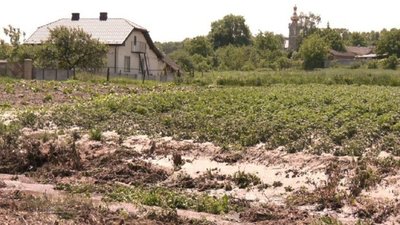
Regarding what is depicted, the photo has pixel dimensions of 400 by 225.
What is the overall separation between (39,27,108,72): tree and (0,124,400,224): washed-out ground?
107ft

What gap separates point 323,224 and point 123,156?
672cm

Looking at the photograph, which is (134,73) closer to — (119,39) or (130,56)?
(130,56)

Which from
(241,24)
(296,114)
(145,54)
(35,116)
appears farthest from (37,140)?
(241,24)

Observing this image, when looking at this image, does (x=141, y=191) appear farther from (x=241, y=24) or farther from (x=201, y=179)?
(x=241, y=24)

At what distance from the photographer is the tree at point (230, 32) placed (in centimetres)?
11912

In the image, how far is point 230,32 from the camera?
396ft

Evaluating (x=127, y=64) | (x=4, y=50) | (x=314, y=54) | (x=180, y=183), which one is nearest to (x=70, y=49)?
(x=127, y=64)

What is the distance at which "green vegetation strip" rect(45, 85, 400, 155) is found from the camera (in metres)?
15.0

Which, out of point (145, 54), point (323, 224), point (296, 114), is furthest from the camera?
point (145, 54)

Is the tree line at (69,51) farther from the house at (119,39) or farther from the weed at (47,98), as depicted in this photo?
the weed at (47,98)

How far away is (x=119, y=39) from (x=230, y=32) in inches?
2555

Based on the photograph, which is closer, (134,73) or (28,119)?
(28,119)

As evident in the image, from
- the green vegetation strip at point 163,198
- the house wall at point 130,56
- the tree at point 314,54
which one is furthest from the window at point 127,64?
the green vegetation strip at point 163,198

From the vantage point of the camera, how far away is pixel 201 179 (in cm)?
1276
